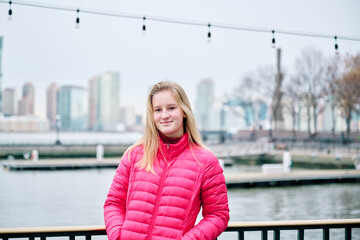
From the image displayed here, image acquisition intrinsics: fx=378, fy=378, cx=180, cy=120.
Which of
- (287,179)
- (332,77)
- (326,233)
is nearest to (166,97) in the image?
(326,233)

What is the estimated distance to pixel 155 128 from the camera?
2605 millimetres

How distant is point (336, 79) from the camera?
45.2m

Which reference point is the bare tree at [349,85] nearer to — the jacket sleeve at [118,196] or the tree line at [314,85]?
the tree line at [314,85]

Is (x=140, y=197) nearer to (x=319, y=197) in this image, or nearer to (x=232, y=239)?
(x=232, y=239)

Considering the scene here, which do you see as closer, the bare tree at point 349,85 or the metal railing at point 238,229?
the metal railing at point 238,229

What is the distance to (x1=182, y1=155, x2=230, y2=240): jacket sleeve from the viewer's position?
7.77ft

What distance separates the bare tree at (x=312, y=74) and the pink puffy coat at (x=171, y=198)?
1898 inches

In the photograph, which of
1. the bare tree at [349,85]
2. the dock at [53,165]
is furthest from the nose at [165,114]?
the bare tree at [349,85]

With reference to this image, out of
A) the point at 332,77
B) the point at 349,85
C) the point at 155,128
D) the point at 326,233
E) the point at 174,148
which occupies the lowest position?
the point at 326,233

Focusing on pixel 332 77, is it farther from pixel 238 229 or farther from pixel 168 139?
pixel 168 139

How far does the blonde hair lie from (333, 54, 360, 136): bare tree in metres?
43.4

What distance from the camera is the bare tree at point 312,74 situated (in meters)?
48.0

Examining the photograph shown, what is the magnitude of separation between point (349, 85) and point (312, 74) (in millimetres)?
7132

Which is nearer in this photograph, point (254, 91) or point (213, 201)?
point (213, 201)
